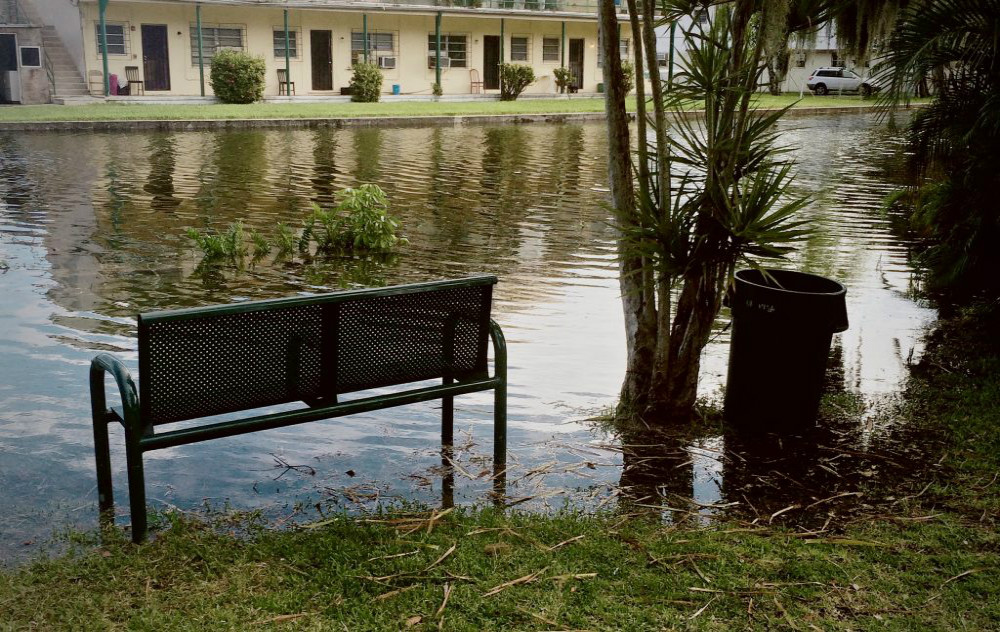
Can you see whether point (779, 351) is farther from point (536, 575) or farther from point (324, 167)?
point (324, 167)

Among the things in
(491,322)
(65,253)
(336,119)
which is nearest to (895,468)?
(491,322)

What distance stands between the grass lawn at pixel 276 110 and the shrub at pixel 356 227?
626 inches

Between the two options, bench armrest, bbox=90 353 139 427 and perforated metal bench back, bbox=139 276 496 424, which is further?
perforated metal bench back, bbox=139 276 496 424

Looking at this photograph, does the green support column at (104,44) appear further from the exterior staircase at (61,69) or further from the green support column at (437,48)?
the green support column at (437,48)

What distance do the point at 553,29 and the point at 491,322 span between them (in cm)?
3879

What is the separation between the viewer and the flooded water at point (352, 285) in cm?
472

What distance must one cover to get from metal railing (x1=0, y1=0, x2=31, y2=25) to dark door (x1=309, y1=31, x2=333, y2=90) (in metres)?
9.19

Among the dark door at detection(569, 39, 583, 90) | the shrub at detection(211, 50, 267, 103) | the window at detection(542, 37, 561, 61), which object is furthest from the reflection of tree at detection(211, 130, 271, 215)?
the dark door at detection(569, 39, 583, 90)

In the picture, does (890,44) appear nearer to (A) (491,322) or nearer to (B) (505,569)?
(A) (491,322)

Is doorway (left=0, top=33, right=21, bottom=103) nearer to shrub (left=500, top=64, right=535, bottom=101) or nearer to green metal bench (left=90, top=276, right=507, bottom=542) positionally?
shrub (left=500, top=64, right=535, bottom=101)

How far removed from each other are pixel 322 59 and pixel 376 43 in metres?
2.39

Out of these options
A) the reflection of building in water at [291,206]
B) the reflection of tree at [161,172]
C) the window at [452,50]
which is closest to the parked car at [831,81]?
the window at [452,50]

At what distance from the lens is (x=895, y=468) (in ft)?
15.8

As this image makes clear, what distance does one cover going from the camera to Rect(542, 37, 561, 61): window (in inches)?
1639
